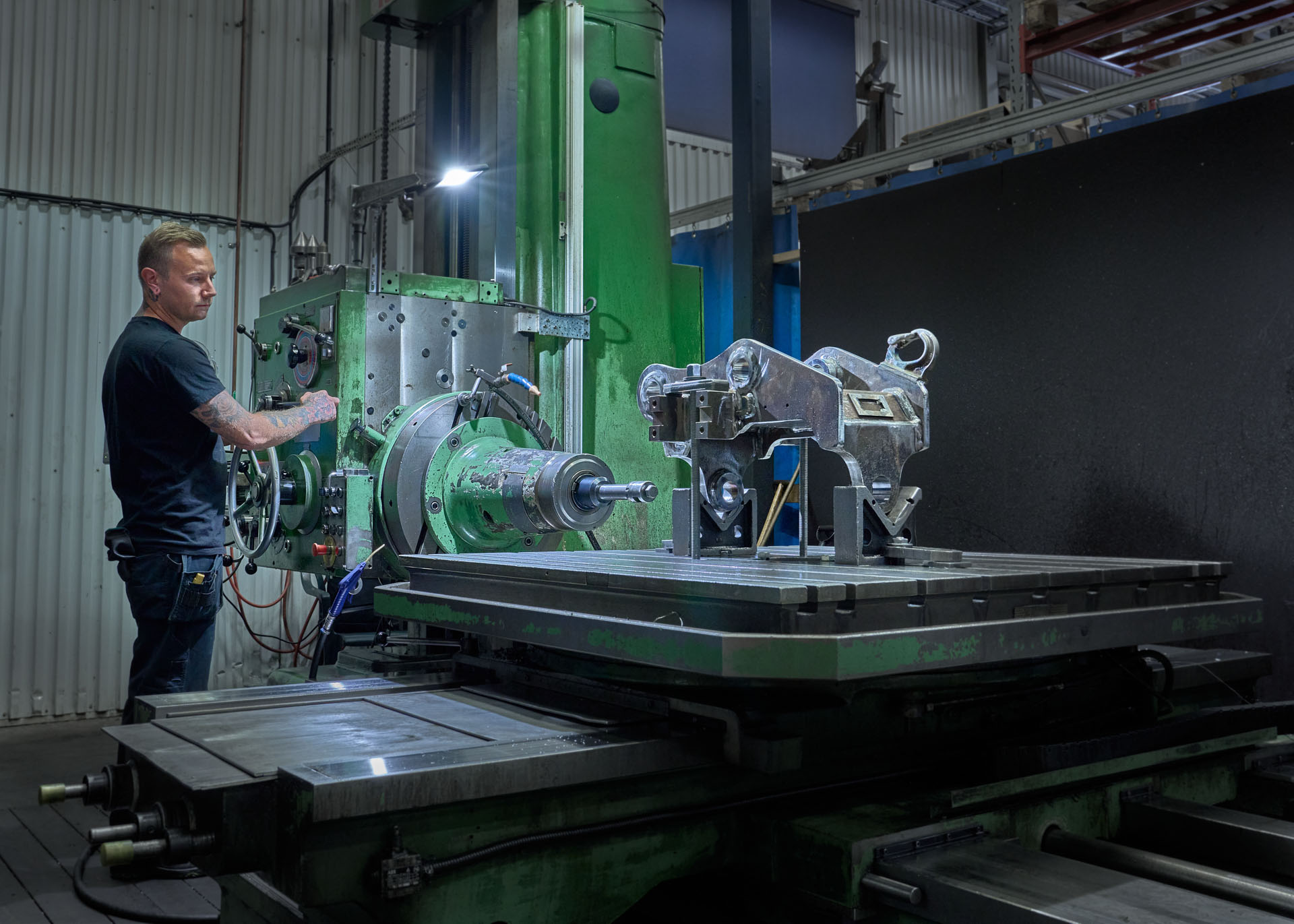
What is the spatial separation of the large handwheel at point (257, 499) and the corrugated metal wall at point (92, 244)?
2.11 metres

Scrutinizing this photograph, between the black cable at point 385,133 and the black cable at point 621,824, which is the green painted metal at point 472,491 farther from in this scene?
the black cable at point 621,824

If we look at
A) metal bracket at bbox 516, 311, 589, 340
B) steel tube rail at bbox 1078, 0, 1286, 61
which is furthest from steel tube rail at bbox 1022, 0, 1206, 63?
metal bracket at bbox 516, 311, 589, 340

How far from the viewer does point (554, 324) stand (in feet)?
10.3

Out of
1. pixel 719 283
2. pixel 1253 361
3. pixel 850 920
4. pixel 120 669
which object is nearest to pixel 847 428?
pixel 850 920

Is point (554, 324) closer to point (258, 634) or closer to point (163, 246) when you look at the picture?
point (163, 246)

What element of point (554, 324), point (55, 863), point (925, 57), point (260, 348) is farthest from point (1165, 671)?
point (925, 57)

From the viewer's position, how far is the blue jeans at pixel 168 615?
2473 millimetres

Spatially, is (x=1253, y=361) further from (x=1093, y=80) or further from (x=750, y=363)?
(x=1093, y=80)

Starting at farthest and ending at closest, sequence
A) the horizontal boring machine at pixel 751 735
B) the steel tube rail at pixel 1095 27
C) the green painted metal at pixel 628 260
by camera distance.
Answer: the steel tube rail at pixel 1095 27
the green painted metal at pixel 628 260
the horizontal boring machine at pixel 751 735

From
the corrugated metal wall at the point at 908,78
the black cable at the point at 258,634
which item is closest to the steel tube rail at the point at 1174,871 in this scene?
the black cable at the point at 258,634

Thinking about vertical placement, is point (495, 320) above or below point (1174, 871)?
above

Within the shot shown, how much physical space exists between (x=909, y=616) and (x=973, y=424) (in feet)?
6.84

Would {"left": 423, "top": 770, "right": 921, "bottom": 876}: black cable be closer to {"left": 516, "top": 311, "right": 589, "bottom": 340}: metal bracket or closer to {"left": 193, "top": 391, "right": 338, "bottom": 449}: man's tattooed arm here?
{"left": 193, "top": 391, "right": 338, "bottom": 449}: man's tattooed arm

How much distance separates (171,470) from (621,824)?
1678mm
